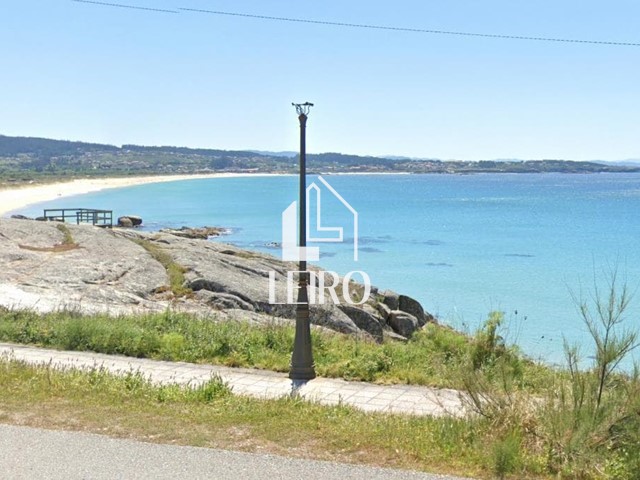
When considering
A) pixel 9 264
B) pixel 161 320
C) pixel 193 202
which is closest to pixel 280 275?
pixel 9 264

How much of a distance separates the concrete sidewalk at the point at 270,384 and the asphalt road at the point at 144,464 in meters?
2.17

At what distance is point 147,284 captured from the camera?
1898 cm

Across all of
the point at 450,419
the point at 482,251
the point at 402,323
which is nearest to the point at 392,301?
the point at 402,323

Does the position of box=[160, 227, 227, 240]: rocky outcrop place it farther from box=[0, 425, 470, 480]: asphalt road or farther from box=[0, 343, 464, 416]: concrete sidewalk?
box=[0, 425, 470, 480]: asphalt road

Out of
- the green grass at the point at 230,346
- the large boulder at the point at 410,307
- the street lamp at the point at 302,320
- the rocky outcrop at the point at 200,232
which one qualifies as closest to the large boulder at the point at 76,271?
the green grass at the point at 230,346

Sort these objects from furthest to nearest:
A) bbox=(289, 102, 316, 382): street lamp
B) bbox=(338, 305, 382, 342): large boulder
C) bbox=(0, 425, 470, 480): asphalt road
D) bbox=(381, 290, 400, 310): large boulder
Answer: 1. bbox=(381, 290, 400, 310): large boulder
2. bbox=(338, 305, 382, 342): large boulder
3. bbox=(289, 102, 316, 382): street lamp
4. bbox=(0, 425, 470, 480): asphalt road

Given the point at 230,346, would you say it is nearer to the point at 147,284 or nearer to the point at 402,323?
the point at 147,284

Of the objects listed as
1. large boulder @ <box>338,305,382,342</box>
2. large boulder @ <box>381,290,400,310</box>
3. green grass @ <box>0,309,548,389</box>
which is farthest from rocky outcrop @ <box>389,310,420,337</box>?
green grass @ <box>0,309,548,389</box>

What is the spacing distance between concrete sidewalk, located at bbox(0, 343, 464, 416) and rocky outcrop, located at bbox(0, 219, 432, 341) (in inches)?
157

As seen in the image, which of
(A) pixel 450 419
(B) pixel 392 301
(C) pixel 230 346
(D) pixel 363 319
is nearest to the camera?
(A) pixel 450 419

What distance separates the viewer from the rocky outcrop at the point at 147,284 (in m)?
16.8

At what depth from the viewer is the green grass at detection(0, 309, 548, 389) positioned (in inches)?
406

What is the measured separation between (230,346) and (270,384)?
67.4 inches

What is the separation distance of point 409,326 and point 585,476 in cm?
1466
